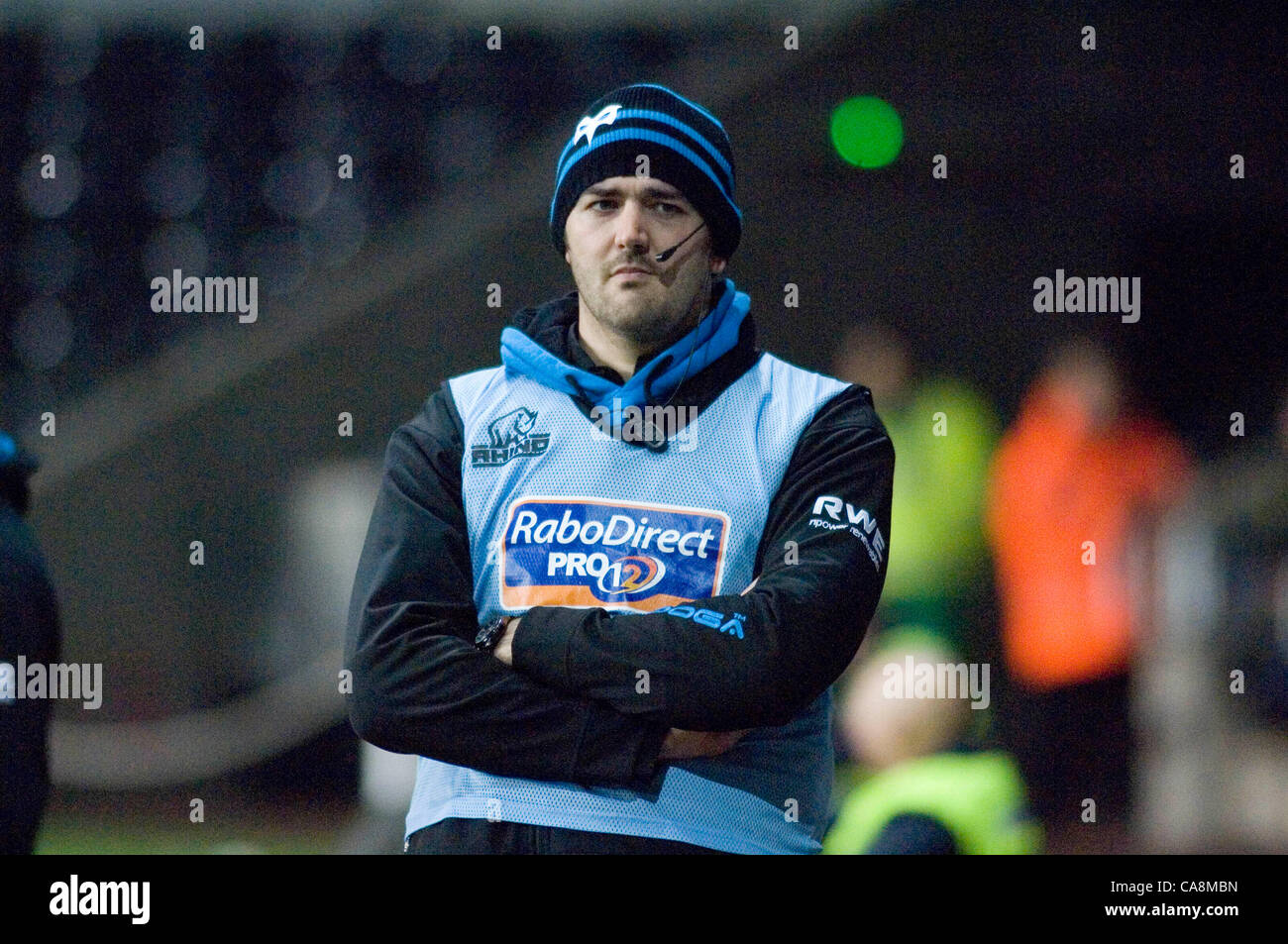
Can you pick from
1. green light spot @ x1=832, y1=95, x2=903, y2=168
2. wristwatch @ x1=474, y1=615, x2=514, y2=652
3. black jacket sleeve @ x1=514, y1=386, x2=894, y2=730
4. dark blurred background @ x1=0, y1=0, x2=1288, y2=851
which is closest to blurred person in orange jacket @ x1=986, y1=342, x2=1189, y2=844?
dark blurred background @ x1=0, y1=0, x2=1288, y2=851

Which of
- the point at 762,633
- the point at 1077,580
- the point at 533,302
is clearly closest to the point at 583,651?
the point at 762,633

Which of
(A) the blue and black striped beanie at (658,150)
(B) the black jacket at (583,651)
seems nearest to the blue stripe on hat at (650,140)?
(A) the blue and black striped beanie at (658,150)

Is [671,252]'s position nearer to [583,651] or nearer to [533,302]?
[583,651]

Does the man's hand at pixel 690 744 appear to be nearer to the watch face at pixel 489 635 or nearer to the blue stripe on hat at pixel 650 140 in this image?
the watch face at pixel 489 635

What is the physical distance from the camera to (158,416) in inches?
211

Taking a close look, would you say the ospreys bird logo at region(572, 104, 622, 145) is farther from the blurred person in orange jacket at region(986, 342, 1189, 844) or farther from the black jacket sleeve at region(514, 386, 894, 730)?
the blurred person in orange jacket at region(986, 342, 1189, 844)

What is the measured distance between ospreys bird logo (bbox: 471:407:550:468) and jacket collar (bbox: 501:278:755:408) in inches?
3.0

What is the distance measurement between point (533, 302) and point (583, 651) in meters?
2.63

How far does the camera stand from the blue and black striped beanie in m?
2.45

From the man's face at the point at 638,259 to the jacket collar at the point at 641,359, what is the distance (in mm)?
45
